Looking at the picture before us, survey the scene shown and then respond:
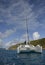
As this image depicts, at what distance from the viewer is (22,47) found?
9131 cm

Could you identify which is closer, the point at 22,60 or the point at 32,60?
the point at 22,60

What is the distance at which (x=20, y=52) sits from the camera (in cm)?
9200

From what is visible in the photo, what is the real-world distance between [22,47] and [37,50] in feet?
27.1

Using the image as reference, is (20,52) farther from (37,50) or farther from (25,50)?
(37,50)

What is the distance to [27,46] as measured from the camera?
90.4m

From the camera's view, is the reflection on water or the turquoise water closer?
the turquoise water

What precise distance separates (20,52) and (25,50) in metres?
3.18

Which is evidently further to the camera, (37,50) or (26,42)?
(26,42)

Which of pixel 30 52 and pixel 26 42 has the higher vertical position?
pixel 26 42

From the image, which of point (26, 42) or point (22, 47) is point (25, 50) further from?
point (26, 42)

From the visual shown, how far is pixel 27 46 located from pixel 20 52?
5.30m

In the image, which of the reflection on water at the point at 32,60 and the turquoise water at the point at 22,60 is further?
the reflection on water at the point at 32,60

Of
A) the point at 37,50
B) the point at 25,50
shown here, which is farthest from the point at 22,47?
the point at 37,50

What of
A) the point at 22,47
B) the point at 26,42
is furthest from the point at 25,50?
the point at 26,42
